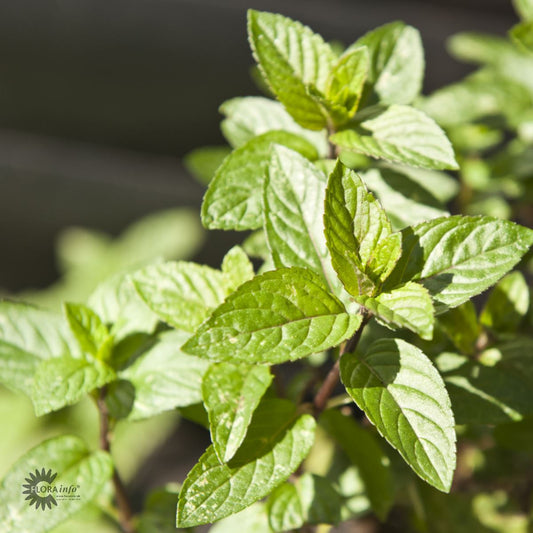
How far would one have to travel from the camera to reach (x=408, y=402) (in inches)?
24.3

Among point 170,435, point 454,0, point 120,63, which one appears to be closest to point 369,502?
point 170,435

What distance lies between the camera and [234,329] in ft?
1.95

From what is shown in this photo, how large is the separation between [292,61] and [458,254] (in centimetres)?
31

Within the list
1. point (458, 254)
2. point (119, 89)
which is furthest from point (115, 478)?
point (119, 89)

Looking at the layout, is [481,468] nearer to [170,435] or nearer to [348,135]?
[348,135]

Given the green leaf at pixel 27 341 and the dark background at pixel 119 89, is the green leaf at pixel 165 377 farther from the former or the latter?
the dark background at pixel 119 89

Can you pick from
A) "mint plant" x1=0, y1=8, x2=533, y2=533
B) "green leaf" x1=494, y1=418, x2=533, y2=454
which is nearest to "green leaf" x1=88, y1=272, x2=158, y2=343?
"mint plant" x1=0, y1=8, x2=533, y2=533

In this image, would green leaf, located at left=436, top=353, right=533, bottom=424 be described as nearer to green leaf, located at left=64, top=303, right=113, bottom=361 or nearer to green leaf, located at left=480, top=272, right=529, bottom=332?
green leaf, located at left=480, top=272, right=529, bottom=332

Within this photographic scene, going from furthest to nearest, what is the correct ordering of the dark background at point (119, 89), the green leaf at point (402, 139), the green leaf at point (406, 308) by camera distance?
the dark background at point (119, 89) < the green leaf at point (402, 139) < the green leaf at point (406, 308)

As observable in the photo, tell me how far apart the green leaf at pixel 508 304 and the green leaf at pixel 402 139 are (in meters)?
0.23

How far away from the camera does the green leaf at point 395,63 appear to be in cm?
82

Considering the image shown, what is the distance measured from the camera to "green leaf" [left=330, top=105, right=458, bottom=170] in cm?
68

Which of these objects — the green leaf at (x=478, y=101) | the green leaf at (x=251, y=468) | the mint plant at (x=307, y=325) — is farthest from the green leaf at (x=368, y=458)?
the green leaf at (x=478, y=101)

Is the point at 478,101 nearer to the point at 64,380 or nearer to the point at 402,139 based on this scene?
the point at 402,139
